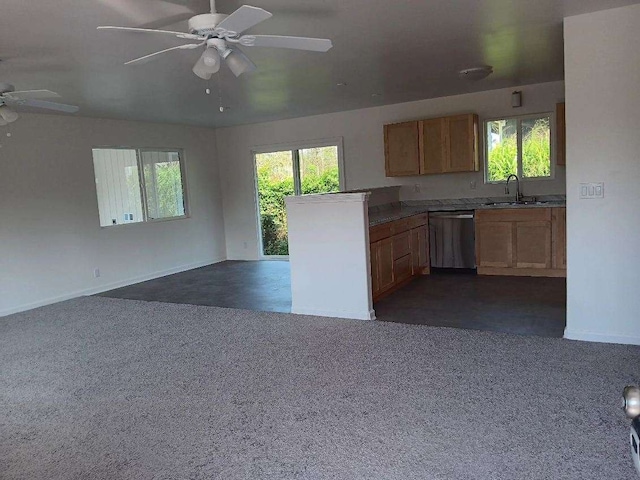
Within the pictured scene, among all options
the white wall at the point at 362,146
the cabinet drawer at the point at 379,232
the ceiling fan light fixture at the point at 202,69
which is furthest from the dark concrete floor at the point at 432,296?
the ceiling fan light fixture at the point at 202,69

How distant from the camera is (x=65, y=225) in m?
6.20

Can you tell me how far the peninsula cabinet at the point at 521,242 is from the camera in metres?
5.62

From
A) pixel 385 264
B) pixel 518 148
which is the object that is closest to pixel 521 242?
pixel 518 148

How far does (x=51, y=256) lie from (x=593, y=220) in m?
5.97

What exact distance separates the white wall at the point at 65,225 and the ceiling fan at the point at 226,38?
382 cm

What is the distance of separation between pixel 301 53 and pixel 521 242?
11.7ft

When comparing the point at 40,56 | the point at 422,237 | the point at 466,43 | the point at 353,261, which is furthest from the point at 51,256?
the point at 466,43

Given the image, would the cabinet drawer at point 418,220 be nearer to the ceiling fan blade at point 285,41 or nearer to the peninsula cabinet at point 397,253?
the peninsula cabinet at point 397,253

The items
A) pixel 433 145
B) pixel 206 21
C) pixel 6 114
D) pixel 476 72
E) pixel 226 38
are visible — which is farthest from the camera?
pixel 433 145

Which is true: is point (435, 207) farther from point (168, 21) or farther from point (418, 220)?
point (168, 21)

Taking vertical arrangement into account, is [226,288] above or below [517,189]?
below

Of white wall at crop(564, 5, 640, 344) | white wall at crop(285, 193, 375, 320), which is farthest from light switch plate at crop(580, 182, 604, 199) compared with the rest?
white wall at crop(285, 193, 375, 320)

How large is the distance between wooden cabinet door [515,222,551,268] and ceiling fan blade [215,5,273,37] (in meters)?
4.45

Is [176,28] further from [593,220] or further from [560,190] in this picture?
[560,190]
